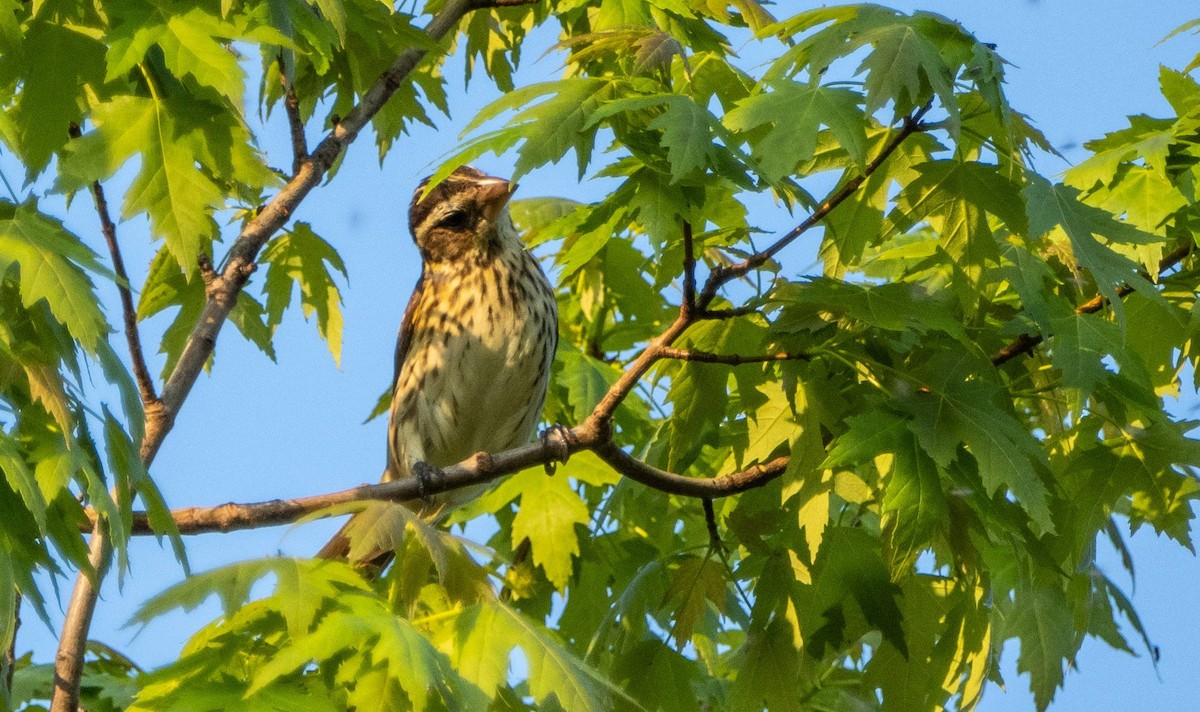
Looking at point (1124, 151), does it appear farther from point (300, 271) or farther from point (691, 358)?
point (300, 271)

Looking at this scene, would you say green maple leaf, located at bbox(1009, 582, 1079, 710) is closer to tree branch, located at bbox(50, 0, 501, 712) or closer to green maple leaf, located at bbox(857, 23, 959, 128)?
green maple leaf, located at bbox(857, 23, 959, 128)

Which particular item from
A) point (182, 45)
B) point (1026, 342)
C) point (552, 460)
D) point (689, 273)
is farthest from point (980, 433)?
point (182, 45)

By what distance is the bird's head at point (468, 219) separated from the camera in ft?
20.6

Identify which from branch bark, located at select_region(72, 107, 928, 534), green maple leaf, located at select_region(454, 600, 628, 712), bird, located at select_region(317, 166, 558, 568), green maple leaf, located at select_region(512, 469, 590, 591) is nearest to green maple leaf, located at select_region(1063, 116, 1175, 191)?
branch bark, located at select_region(72, 107, 928, 534)

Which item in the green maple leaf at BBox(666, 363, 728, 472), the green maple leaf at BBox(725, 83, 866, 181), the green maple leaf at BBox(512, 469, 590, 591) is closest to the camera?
the green maple leaf at BBox(725, 83, 866, 181)

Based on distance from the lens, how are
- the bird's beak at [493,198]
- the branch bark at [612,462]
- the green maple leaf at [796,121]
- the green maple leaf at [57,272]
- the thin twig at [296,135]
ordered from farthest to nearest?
the bird's beak at [493,198] → the thin twig at [296,135] → the branch bark at [612,462] → the green maple leaf at [796,121] → the green maple leaf at [57,272]

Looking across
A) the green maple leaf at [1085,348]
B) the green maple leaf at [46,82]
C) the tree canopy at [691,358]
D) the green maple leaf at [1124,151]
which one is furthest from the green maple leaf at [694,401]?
the green maple leaf at [46,82]

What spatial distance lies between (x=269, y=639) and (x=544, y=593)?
240 centimetres

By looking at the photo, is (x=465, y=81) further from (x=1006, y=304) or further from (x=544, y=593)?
(x=1006, y=304)

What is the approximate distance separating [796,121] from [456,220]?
326 cm

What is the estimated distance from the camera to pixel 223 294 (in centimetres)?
436

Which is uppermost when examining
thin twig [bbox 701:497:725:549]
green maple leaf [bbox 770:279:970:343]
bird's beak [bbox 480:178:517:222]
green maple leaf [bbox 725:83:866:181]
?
bird's beak [bbox 480:178:517:222]

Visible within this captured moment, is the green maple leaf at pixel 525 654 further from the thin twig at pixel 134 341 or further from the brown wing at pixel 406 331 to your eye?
the brown wing at pixel 406 331

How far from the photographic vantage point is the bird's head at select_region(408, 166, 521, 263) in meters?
6.28
